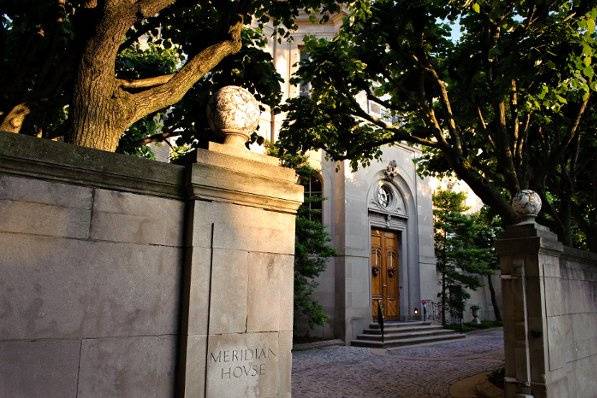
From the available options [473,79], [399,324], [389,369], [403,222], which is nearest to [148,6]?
[473,79]

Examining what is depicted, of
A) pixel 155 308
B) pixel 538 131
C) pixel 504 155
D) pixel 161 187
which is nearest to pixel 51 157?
pixel 161 187

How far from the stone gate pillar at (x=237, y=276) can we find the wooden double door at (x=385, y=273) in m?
14.3

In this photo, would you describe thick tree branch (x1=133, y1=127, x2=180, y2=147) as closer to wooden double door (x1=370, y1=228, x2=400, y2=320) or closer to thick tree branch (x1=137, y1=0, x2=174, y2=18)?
thick tree branch (x1=137, y1=0, x2=174, y2=18)

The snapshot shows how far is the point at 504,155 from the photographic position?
896 centimetres

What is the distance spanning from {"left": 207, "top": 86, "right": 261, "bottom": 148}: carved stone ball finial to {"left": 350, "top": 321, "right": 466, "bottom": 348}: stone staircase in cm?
1257

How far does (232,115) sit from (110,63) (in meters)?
2.06

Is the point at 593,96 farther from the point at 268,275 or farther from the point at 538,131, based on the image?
the point at 268,275

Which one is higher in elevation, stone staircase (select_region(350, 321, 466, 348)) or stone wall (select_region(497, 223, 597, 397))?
stone wall (select_region(497, 223, 597, 397))

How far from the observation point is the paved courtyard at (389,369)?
9.19m

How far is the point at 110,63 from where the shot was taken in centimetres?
538

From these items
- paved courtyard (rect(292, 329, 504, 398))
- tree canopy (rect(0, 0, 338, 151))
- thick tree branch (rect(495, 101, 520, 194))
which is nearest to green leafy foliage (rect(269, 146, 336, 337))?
paved courtyard (rect(292, 329, 504, 398))

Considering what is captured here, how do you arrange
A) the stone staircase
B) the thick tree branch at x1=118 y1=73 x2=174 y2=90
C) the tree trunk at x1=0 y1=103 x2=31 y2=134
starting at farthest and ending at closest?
the stone staircase < the tree trunk at x1=0 y1=103 x2=31 y2=134 < the thick tree branch at x1=118 y1=73 x2=174 y2=90

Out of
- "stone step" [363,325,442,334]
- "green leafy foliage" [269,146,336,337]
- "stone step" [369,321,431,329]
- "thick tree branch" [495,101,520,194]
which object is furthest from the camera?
"stone step" [369,321,431,329]

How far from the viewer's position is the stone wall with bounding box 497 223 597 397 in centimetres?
692
